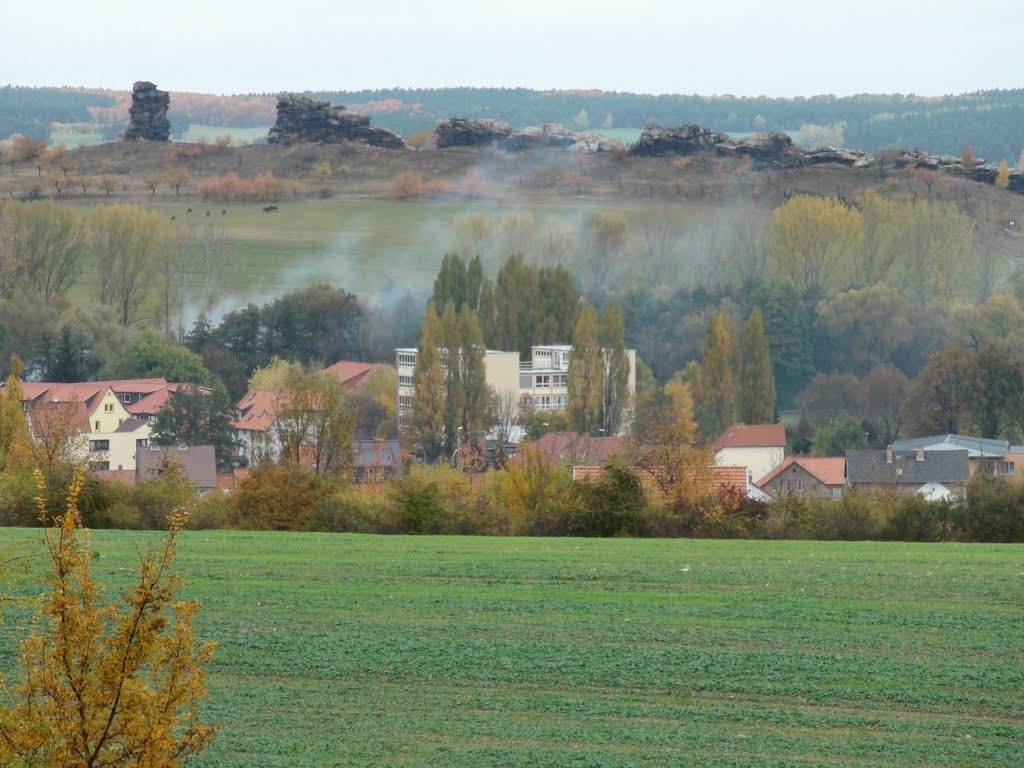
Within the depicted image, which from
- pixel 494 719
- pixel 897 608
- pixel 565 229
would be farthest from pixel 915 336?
pixel 494 719

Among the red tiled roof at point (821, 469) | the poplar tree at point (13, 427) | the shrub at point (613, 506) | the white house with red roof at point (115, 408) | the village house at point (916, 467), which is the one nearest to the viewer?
the shrub at point (613, 506)

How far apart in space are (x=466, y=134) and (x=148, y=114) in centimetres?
2438

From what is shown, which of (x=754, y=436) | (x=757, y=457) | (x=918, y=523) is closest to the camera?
(x=918, y=523)

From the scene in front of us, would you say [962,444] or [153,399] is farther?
[153,399]

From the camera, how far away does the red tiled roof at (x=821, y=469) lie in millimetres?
55750

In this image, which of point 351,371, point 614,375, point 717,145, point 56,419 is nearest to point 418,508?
point 56,419

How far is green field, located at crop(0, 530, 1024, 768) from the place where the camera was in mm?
11586

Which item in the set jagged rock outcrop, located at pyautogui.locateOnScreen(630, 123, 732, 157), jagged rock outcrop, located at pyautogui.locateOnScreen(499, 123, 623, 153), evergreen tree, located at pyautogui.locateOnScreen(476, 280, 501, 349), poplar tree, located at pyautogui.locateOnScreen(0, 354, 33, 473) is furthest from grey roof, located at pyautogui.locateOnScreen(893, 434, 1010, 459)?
jagged rock outcrop, located at pyautogui.locateOnScreen(499, 123, 623, 153)

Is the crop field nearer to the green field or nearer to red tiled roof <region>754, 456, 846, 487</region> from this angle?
red tiled roof <region>754, 456, 846, 487</region>

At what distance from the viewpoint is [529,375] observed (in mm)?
72188

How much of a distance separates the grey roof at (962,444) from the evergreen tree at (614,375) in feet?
37.2

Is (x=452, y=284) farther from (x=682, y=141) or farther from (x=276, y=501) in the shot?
(x=682, y=141)

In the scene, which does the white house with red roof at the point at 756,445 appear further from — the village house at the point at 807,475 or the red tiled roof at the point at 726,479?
the red tiled roof at the point at 726,479

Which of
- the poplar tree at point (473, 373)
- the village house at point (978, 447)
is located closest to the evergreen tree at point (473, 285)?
the poplar tree at point (473, 373)
